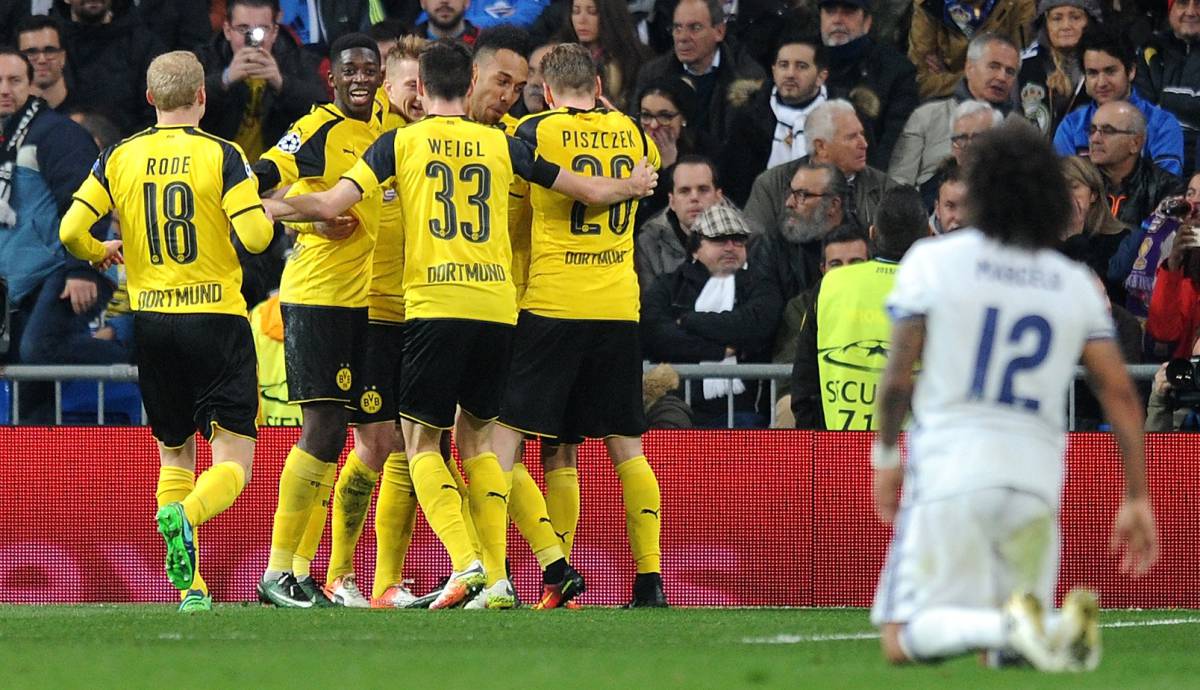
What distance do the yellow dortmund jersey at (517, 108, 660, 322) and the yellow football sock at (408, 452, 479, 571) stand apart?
1.05m

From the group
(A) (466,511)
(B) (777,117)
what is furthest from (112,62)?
(A) (466,511)

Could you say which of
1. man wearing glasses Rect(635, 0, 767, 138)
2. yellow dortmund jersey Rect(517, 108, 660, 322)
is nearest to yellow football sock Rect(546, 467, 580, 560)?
yellow dortmund jersey Rect(517, 108, 660, 322)

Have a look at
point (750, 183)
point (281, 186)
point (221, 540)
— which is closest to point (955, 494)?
point (281, 186)

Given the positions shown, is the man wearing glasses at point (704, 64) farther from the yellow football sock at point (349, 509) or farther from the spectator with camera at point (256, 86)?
the yellow football sock at point (349, 509)

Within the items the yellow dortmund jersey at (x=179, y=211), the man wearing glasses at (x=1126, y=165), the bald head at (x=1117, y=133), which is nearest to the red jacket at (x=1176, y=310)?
the man wearing glasses at (x=1126, y=165)

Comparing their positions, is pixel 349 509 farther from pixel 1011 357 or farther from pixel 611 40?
pixel 1011 357

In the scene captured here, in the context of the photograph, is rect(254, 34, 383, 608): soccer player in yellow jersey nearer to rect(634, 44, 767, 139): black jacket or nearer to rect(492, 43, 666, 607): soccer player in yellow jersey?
rect(492, 43, 666, 607): soccer player in yellow jersey

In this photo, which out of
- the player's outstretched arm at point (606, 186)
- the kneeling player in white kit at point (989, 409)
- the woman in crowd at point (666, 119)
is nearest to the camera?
the kneeling player in white kit at point (989, 409)

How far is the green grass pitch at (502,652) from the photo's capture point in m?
6.33

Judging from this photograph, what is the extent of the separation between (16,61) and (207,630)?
6.89 metres

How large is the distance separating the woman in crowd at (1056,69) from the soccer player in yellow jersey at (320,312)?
210 inches

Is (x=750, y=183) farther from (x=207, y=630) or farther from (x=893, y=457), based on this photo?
(x=893, y=457)

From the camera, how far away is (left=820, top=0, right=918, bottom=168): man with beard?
14484mm

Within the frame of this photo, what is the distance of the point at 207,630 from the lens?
831 centimetres
